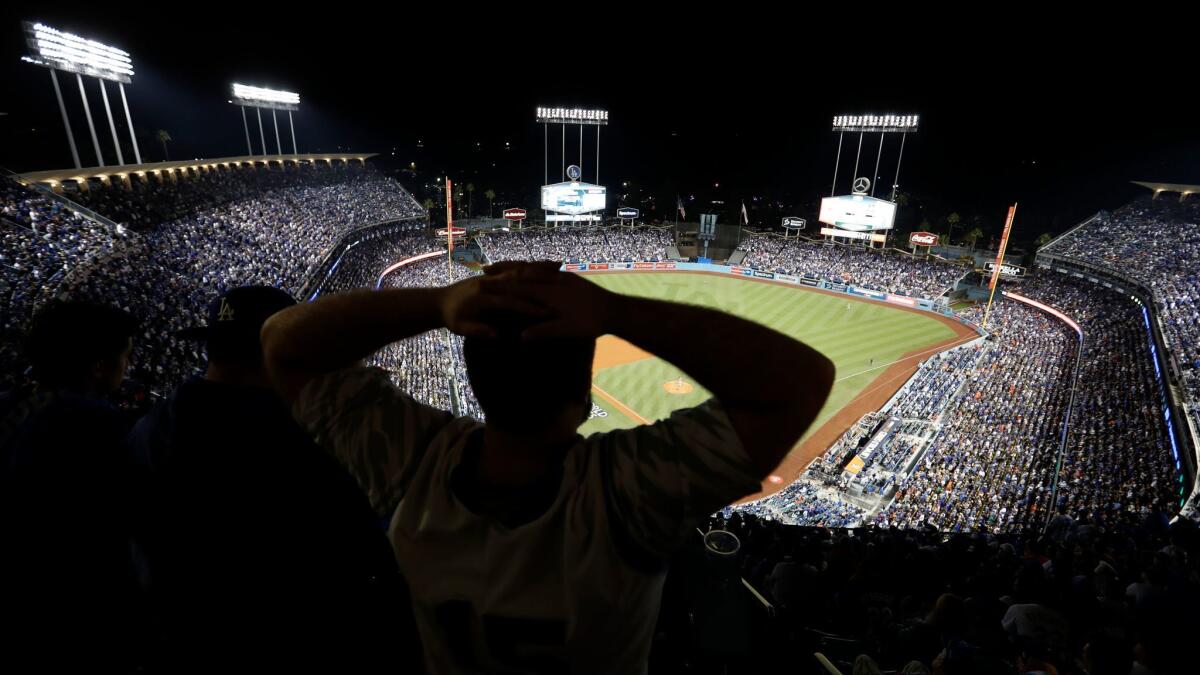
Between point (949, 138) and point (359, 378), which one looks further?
point (949, 138)

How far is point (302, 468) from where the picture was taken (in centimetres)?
221

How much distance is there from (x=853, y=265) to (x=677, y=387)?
29.8m

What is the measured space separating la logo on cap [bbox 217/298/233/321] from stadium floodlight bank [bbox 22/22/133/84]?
107ft

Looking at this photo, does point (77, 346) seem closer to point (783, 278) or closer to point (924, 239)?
point (783, 278)

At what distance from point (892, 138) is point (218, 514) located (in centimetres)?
10094

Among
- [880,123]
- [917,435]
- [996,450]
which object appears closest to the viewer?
[996,450]

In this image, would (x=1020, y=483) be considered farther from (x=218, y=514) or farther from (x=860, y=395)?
(x=218, y=514)

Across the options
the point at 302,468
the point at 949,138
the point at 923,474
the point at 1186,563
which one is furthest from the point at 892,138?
the point at 302,468

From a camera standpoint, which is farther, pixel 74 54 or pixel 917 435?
pixel 74 54

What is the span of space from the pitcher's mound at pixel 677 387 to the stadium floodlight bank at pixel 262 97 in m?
39.5

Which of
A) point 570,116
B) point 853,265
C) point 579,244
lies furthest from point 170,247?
point 853,265

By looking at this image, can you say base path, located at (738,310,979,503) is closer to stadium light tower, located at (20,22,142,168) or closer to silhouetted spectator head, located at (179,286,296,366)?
silhouetted spectator head, located at (179,286,296,366)

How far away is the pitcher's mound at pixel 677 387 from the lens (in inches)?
1069

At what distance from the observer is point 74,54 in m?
25.8
